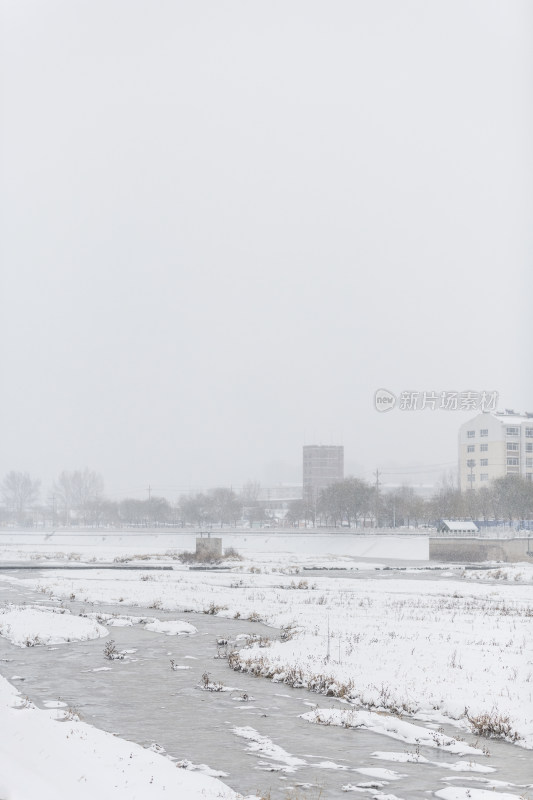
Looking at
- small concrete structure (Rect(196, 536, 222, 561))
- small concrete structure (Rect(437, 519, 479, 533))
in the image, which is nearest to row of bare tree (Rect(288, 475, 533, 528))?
small concrete structure (Rect(437, 519, 479, 533))

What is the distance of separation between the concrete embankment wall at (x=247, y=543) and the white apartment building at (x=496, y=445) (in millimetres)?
33364

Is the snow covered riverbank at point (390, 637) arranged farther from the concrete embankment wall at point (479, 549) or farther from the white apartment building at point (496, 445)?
the white apartment building at point (496, 445)

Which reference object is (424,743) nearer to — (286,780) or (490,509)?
(286,780)

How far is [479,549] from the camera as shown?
96000 mm

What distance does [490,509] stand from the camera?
440 ft

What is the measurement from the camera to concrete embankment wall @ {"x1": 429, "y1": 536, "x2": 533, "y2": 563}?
9394 cm

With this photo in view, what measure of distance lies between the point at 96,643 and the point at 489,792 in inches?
706

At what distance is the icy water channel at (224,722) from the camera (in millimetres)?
13633

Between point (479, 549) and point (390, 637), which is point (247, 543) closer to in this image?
point (479, 549)

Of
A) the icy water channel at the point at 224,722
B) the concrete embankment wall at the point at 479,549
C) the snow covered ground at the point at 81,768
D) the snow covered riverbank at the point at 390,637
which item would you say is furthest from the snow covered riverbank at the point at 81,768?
the concrete embankment wall at the point at 479,549

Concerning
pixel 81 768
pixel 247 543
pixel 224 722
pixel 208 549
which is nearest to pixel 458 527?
pixel 208 549

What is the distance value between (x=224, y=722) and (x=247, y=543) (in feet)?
389

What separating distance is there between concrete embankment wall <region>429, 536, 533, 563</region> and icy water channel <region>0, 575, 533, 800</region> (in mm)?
71589

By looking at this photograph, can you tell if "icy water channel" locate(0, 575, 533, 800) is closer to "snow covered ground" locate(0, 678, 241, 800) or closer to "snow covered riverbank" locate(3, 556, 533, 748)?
"snow covered ground" locate(0, 678, 241, 800)
